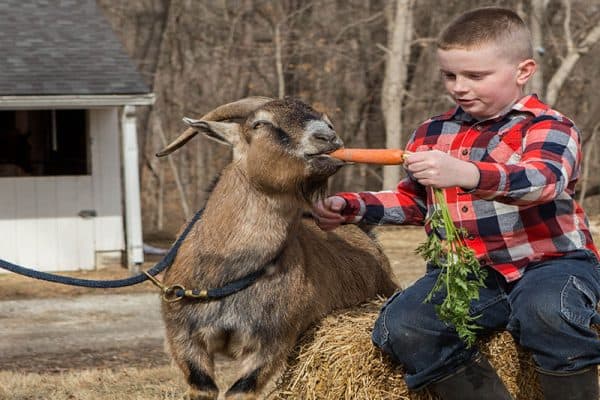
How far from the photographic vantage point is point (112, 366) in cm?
867

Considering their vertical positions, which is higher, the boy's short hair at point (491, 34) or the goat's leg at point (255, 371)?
the boy's short hair at point (491, 34)

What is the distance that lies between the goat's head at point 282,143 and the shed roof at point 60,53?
1005 centimetres

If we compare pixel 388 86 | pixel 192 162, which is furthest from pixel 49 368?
pixel 192 162

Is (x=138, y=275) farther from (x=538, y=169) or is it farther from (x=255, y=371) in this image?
(x=538, y=169)

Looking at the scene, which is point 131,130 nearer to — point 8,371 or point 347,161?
point 8,371

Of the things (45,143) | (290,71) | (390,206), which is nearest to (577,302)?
(390,206)

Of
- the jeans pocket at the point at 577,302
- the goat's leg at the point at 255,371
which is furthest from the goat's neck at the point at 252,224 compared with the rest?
the jeans pocket at the point at 577,302

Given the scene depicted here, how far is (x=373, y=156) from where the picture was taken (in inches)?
170

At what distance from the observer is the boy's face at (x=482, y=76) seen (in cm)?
427

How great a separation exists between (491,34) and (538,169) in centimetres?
66

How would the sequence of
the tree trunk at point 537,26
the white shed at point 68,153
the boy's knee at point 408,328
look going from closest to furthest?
the boy's knee at point 408,328, the white shed at point 68,153, the tree trunk at point 537,26

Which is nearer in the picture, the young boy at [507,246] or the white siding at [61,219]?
the young boy at [507,246]

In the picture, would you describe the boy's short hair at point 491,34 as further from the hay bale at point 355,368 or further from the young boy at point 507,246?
the hay bale at point 355,368

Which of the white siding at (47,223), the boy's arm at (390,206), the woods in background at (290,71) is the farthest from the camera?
the woods in background at (290,71)
